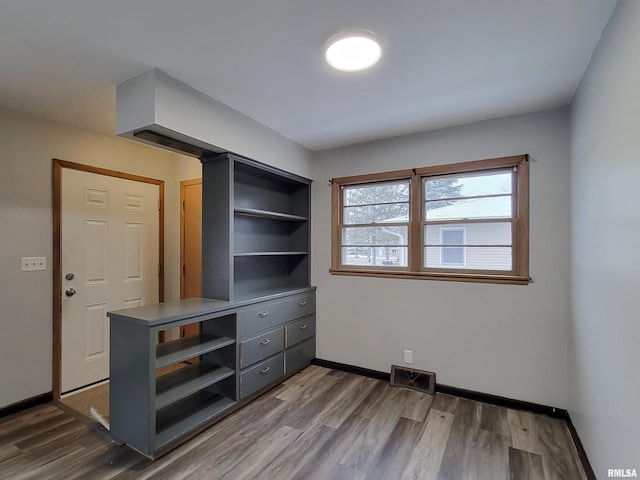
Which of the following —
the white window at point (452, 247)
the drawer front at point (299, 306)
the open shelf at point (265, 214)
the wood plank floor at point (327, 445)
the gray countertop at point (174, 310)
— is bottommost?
the wood plank floor at point (327, 445)

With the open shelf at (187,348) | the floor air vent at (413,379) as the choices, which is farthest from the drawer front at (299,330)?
the floor air vent at (413,379)

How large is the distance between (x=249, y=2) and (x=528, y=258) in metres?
2.62

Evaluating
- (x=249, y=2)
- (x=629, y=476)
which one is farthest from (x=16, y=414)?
(x=629, y=476)

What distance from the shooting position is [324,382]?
124 inches

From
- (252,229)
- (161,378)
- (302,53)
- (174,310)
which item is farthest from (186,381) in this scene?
(302,53)

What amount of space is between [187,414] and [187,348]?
0.48 meters

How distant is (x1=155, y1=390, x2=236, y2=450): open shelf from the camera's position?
2.12 meters

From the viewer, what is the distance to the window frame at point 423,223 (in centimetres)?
259

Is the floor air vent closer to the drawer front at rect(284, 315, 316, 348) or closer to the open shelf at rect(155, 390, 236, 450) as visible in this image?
the drawer front at rect(284, 315, 316, 348)

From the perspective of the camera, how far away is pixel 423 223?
304 cm

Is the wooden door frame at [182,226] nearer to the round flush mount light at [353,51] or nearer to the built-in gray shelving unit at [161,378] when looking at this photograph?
the built-in gray shelving unit at [161,378]

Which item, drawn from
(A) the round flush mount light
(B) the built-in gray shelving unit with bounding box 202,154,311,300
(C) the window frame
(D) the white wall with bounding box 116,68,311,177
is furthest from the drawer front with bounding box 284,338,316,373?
(A) the round flush mount light

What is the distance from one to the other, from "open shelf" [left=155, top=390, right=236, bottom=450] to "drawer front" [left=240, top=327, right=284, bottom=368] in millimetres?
337

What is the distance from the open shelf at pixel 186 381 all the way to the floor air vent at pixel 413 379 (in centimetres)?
156
